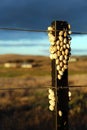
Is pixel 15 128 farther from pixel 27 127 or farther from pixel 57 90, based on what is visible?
pixel 57 90

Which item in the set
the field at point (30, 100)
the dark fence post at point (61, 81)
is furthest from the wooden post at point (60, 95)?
the field at point (30, 100)

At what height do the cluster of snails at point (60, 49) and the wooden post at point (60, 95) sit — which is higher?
the cluster of snails at point (60, 49)

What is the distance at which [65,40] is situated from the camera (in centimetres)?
324

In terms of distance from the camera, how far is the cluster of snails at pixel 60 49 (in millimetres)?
3194

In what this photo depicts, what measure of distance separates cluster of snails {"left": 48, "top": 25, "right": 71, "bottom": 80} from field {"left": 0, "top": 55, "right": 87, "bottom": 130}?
131 inches

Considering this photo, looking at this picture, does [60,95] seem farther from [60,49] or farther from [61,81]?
[60,49]

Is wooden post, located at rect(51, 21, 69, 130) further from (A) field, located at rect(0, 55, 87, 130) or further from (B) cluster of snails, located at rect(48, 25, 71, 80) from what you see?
(A) field, located at rect(0, 55, 87, 130)

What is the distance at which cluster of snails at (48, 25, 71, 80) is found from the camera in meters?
3.19

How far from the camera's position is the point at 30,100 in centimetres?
880

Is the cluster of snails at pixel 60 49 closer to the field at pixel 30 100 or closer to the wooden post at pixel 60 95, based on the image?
the wooden post at pixel 60 95

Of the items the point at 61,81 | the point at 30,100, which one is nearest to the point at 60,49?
the point at 61,81

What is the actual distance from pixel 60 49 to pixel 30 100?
563 centimetres

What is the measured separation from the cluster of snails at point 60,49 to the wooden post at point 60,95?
0.07 feet

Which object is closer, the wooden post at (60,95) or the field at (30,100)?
the wooden post at (60,95)
